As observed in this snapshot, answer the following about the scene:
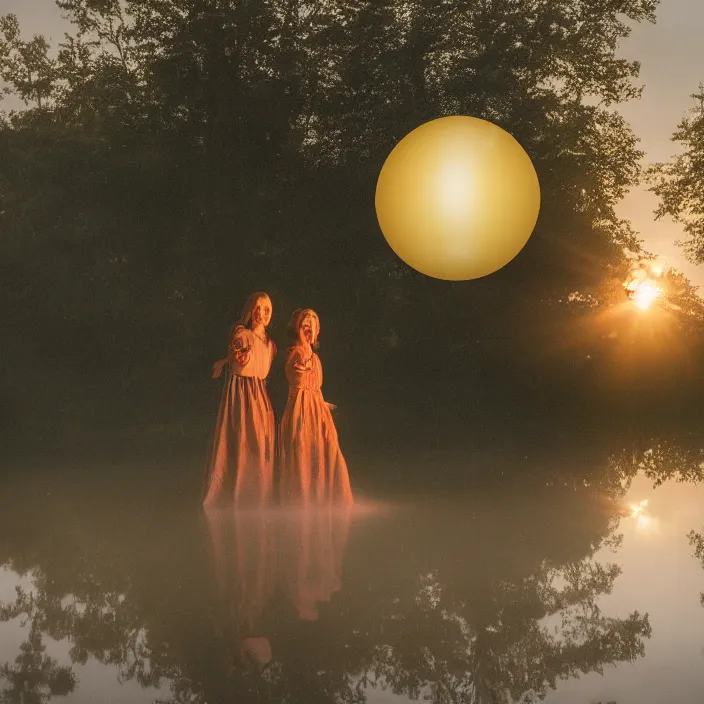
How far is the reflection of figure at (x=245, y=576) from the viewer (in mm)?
5340

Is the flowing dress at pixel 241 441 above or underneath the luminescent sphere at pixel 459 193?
underneath

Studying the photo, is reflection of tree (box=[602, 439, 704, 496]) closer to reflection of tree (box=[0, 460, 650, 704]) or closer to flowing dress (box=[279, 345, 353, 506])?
reflection of tree (box=[0, 460, 650, 704])

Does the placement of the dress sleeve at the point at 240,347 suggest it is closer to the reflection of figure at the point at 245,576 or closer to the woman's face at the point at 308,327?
the woman's face at the point at 308,327

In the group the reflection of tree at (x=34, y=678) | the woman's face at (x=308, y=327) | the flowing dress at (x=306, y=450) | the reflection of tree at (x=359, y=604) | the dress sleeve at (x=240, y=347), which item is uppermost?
the woman's face at (x=308, y=327)

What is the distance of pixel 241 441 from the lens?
30.7 ft

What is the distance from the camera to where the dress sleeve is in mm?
9320

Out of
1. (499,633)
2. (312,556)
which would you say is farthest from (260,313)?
(499,633)

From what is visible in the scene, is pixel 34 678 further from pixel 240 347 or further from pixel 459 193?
pixel 459 193

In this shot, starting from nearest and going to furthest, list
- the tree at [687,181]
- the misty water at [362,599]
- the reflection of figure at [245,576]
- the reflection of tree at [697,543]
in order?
the misty water at [362,599] < the reflection of figure at [245,576] < the reflection of tree at [697,543] < the tree at [687,181]

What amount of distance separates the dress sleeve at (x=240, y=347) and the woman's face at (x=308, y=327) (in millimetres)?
436

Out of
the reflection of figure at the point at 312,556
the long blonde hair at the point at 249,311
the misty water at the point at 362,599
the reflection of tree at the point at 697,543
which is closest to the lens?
the misty water at the point at 362,599

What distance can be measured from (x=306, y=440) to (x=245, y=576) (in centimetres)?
258

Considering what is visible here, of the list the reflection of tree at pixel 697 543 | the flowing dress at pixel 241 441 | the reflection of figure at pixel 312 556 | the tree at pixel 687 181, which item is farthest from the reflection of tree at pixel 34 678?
the tree at pixel 687 181

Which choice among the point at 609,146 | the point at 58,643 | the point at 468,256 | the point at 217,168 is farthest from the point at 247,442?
the point at 609,146
